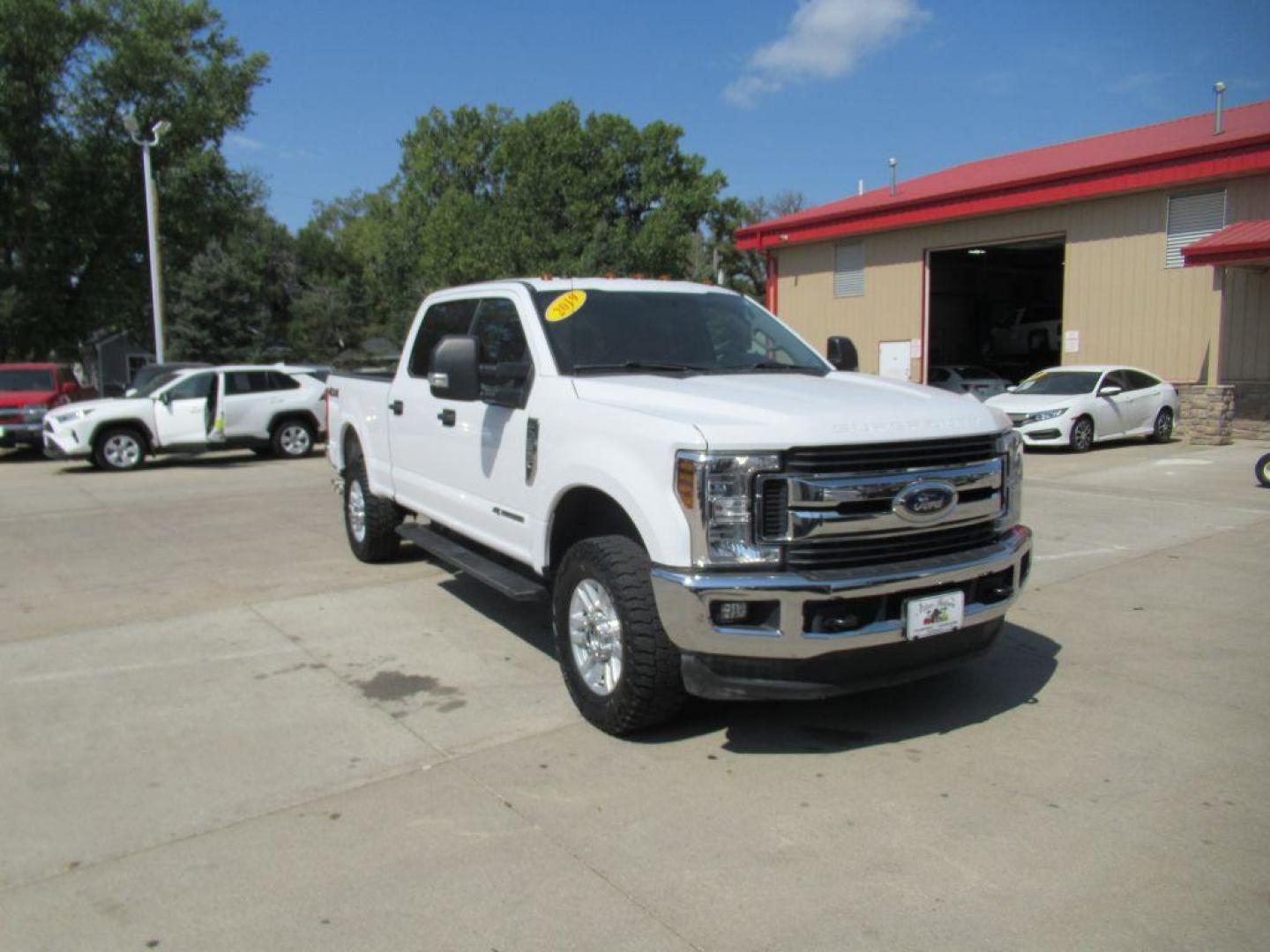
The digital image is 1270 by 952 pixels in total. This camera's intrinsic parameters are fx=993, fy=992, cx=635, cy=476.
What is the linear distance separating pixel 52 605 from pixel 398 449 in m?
A: 2.68

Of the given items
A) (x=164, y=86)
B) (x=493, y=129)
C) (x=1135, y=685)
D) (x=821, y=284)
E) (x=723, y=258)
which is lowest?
(x=1135, y=685)

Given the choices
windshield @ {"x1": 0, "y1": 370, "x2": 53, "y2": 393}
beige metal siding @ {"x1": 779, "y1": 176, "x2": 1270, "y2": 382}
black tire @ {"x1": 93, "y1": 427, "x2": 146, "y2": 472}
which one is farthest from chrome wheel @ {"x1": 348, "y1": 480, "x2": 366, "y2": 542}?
beige metal siding @ {"x1": 779, "y1": 176, "x2": 1270, "y2": 382}

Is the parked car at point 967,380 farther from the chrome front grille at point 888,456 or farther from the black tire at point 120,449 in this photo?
the chrome front grille at point 888,456

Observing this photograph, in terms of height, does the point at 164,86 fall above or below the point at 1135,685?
above

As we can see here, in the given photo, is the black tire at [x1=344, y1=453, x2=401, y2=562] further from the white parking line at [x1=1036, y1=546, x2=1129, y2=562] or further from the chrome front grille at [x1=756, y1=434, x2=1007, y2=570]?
the white parking line at [x1=1036, y1=546, x2=1129, y2=562]

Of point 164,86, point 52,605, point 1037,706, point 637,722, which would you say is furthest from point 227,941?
point 164,86

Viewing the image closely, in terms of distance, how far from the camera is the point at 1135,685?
496 centimetres

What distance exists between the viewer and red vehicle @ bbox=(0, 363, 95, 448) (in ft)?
59.3

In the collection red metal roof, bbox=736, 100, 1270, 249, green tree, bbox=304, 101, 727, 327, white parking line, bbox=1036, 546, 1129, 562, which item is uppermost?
green tree, bbox=304, 101, 727, 327

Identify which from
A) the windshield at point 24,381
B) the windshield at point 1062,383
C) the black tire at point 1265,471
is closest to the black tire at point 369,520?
the black tire at point 1265,471

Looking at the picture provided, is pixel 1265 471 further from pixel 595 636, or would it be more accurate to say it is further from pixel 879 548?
pixel 595 636

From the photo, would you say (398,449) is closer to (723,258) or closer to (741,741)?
(741,741)

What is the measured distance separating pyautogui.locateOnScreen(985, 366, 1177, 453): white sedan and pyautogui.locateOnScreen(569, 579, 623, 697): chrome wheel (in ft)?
40.2

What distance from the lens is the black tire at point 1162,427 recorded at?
17.0 meters
